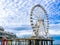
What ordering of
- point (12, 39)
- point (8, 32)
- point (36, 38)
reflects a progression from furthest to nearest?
point (8, 32)
point (12, 39)
point (36, 38)

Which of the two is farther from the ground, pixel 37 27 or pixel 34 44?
pixel 37 27

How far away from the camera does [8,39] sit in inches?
1745

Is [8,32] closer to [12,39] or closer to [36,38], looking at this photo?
[12,39]

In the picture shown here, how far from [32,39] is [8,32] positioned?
10.6 metres

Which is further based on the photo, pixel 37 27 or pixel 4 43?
pixel 4 43

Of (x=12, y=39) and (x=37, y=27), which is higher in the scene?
(x=37, y=27)

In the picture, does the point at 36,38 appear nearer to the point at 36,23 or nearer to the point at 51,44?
the point at 36,23

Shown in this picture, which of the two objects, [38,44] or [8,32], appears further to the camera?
[8,32]

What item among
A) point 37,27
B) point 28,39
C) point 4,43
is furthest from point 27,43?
point 4,43

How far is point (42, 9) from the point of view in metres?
40.3

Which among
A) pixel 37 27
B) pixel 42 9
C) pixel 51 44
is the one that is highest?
pixel 42 9

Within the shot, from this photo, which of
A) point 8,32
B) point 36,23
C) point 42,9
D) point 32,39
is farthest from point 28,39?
point 8,32

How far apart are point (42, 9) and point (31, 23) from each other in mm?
3817

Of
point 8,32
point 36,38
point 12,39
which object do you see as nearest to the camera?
point 36,38
